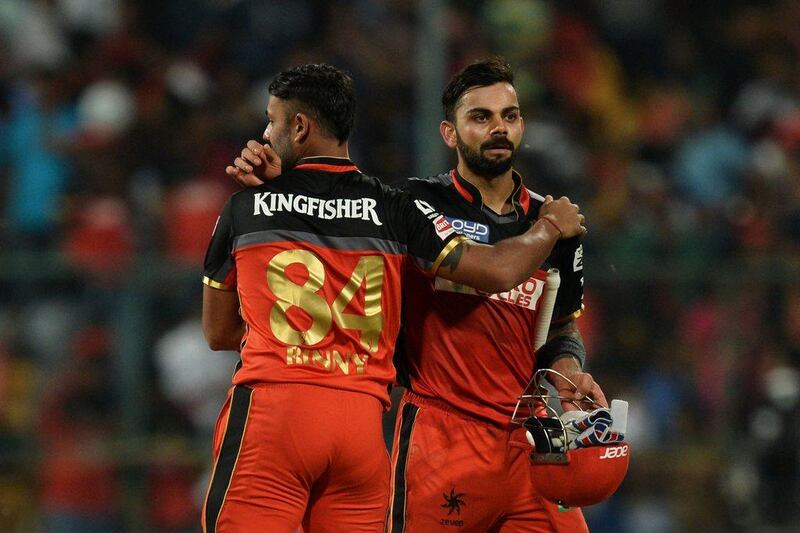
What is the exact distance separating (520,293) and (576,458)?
725 mm

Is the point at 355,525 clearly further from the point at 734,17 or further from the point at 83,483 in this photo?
the point at 734,17

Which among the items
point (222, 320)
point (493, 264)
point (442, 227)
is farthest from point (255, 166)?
point (493, 264)

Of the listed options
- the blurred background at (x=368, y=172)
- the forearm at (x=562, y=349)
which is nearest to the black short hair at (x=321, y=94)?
the forearm at (x=562, y=349)

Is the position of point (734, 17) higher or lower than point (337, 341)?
higher

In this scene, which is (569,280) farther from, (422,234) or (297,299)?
(297,299)

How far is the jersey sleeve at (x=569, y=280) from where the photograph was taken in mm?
5164

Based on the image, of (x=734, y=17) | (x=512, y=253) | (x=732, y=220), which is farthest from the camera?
(x=734, y=17)

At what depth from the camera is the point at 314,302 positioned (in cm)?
438

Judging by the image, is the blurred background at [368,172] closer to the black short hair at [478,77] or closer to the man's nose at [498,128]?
the black short hair at [478,77]

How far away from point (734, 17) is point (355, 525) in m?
7.79

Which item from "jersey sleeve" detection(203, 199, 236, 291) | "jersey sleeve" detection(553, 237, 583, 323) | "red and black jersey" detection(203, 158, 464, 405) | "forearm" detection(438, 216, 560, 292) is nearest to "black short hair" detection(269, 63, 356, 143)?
"red and black jersey" detection(203, 158, 464, 405)

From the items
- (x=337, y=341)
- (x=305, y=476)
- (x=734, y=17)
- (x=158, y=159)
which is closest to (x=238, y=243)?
(x=337, y=341)

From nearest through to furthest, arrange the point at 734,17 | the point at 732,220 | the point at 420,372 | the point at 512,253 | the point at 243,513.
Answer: the point at 243,513, the point at 512,253, the point at 420,372, the point at 732,220, the point at 734,17

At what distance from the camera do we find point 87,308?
8586mm
